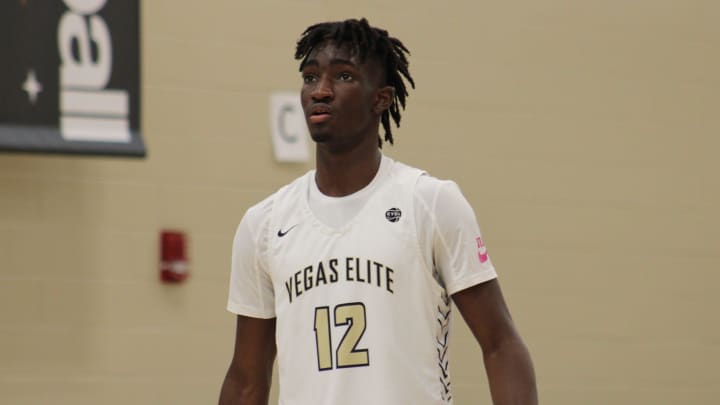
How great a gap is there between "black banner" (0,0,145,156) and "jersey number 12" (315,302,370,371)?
2.38m

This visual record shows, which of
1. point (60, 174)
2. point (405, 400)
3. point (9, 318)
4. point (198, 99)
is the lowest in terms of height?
point (405, 400)

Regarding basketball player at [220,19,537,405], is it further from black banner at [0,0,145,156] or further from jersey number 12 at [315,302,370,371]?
black banner at [0,0,145,156]

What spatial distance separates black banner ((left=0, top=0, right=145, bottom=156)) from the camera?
219 inches

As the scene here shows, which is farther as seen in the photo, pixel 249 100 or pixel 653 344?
pixel 653 344

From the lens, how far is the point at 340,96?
11.6 feet

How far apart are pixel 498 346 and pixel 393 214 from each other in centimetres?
41

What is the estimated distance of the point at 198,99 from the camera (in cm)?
634

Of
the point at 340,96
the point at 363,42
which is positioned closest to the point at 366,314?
the point at 340,96

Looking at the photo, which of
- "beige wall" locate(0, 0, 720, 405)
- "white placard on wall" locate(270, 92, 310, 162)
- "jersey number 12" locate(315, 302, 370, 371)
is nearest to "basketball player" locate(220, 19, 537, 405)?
"jersey number 12" locate(315, 302, 370, 371)

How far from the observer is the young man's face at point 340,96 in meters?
3.54

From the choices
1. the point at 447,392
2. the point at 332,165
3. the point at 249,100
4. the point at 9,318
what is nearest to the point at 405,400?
the point at 447,392

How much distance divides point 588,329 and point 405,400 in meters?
4.21

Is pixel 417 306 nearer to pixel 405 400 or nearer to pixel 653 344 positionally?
pixel 405 400

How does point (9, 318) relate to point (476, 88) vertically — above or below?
below
